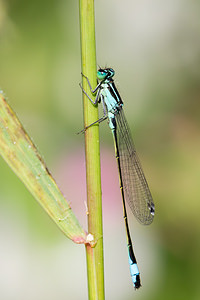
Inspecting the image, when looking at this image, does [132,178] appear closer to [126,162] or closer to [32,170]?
[126,162]

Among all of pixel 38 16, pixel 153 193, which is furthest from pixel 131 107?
pixel 38 16

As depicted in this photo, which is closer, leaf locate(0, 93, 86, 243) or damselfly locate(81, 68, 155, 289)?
leaf locate(0, 93, 86, 243)

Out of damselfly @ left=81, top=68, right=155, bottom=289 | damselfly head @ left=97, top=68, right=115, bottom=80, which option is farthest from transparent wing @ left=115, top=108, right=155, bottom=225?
damselfly head @ left=97, top=68, right=115, bottom=80

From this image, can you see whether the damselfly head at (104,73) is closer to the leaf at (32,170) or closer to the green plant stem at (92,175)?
the green plant stem at (92,175)

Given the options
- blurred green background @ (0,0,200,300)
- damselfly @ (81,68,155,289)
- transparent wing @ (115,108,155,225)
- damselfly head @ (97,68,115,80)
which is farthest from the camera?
blurred green background @ (0,0,200,300)

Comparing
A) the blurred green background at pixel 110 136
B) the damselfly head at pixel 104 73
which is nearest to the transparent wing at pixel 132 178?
the blurred green background at pixel 110 136

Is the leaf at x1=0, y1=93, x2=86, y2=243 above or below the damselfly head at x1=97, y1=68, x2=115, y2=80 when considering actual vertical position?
below

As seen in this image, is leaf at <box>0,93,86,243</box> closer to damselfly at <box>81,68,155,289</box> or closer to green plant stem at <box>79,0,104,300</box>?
green plant stem at <box>79,0,104,300</box>

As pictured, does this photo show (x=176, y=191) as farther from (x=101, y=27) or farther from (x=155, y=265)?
(x=101, y=27)
